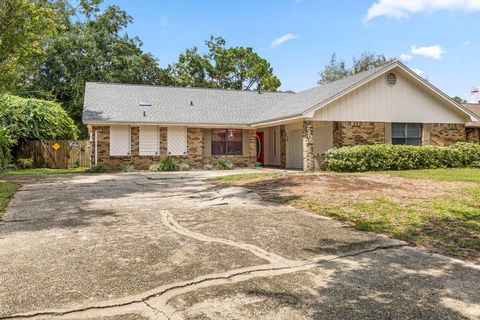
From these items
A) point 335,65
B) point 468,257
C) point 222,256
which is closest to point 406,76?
point 468,257

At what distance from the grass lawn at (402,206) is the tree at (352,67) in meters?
43.2

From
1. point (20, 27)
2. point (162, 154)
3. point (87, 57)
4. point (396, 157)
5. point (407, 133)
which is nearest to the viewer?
point (20, 27)

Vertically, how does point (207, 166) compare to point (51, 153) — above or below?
below

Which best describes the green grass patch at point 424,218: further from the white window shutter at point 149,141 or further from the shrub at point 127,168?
the white window shutter at point 149,141

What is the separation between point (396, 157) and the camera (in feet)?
56.1

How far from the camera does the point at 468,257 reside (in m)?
4.54

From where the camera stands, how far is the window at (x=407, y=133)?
1992cm

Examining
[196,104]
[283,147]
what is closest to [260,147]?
[283,147]

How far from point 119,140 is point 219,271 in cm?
1756

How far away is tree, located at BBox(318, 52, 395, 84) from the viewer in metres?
51.0

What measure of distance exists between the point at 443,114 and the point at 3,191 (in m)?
20.9

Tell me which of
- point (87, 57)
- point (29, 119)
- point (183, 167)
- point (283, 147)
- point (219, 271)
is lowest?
point (219, 271)

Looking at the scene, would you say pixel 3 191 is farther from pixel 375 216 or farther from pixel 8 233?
pixel 375 216

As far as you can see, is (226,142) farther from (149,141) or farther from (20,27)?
(20,27)
